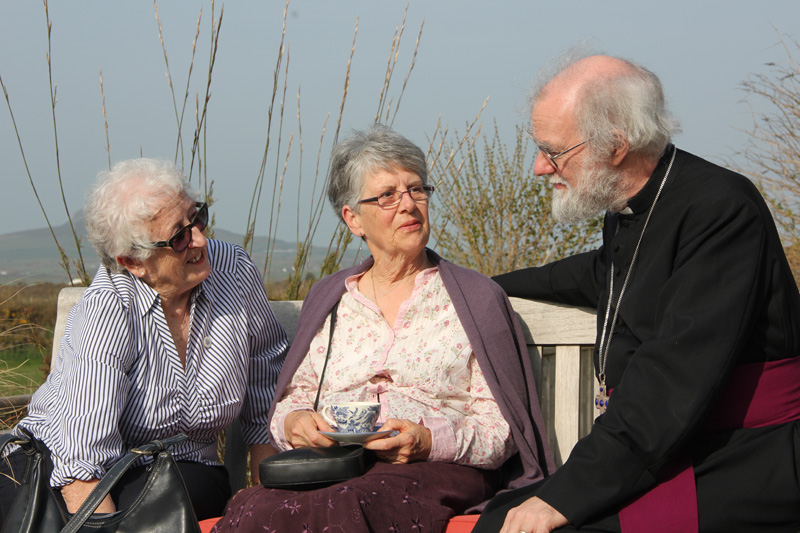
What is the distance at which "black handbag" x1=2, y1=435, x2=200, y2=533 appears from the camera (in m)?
2.34

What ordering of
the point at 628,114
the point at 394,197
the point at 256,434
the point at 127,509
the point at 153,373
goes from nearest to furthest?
the point at 628,114, the point at 127,509, the point at 153,373, the point at 394,197, the point at 256,434

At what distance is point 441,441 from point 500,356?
41 centimetres

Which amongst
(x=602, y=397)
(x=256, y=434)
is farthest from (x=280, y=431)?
(x=602, y=397)

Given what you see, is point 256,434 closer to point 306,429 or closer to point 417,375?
point 306,429

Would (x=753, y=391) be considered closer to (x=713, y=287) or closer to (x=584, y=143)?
(x=713, y=287)

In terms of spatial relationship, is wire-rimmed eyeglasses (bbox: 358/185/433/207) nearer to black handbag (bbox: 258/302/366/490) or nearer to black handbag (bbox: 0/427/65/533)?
black handbag (bbox: 258/302/366/490)

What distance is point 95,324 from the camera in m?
2.73

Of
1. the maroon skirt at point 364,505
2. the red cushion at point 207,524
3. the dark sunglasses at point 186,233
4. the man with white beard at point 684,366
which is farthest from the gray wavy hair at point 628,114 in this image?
the red cushion at point 207,524

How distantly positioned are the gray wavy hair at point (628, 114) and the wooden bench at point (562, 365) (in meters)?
0.95

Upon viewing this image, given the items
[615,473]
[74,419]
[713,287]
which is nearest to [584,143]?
[713,287]

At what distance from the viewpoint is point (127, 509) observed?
7.88 feet

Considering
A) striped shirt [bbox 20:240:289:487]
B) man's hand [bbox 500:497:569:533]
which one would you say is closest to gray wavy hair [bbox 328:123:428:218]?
striped shirt [bbox 20:240:289:487]

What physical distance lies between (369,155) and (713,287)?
1.50 meters

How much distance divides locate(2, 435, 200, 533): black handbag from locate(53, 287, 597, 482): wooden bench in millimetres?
1449
